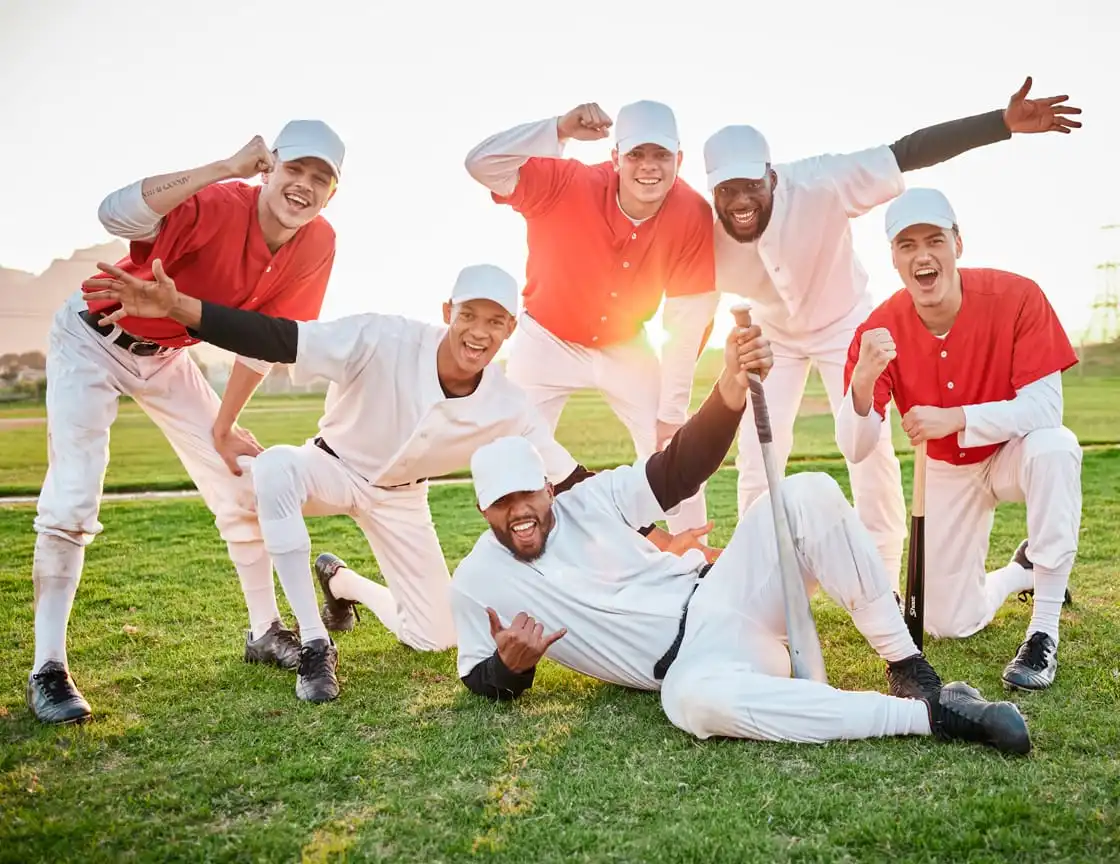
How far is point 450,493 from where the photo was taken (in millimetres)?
12477

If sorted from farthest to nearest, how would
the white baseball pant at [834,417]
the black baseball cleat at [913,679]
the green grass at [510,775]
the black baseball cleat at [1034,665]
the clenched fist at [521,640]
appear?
the white baseball pant at [834,417] → the black baseball cleat at [1034,665] → the clenched fist at [521,640] → the black baseball cleat at [913,679] → the green grass at [510,775]

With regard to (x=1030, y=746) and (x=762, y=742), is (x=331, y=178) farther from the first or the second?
(x=1030, y=746)

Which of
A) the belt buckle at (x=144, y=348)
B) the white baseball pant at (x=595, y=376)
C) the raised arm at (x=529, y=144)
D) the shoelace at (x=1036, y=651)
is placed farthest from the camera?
the white baseball pant at (x=595, y=376)

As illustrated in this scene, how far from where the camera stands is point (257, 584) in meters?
5.36

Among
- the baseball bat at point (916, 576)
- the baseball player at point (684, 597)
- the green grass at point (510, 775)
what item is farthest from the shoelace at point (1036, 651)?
the baseball player at point (684, 597)

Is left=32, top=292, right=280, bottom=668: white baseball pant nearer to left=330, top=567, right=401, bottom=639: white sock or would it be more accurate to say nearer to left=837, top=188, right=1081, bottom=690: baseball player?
left=330, top=567, right=401, bottom=639: white sock

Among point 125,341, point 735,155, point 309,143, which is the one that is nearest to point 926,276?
point 735,155

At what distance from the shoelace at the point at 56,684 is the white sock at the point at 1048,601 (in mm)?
4126

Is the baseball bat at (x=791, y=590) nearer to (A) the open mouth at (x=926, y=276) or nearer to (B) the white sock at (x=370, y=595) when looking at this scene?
(A) the open mouth at (x=926, y=276)

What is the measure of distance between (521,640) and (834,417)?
2520mm

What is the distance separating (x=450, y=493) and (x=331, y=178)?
771 centimetres

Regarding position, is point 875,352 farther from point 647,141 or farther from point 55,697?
point 55,697

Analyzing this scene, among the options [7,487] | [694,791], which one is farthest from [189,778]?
[7,487]

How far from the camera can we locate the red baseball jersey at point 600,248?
5.59m
